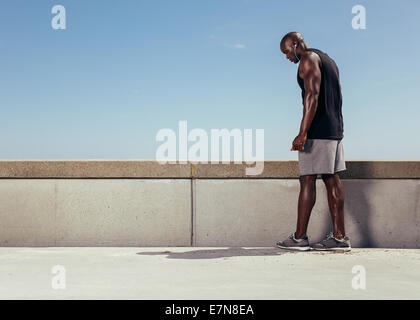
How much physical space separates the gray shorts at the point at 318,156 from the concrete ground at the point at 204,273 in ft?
2.64

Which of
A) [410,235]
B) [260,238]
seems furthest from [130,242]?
[410,235]

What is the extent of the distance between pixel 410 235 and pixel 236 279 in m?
2.77

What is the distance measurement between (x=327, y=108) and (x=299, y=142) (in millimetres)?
430

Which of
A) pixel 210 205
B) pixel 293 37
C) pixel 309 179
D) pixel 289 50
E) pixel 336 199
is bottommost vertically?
pixel 210 205

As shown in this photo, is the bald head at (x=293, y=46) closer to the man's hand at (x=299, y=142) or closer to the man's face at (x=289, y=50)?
the man's face at (x=289, y=50)

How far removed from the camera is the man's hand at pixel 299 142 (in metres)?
4.84

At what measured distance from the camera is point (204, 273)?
386 cm

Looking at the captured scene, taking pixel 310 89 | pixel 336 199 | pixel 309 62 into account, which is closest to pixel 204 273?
pixel 336 199

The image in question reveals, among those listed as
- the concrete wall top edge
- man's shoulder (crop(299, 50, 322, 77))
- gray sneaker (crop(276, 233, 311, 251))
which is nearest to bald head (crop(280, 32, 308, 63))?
man's shoulder (crop(299, 50, 322, 77))

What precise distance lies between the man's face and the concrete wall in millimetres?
1135

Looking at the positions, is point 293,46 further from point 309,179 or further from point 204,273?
point 204,273

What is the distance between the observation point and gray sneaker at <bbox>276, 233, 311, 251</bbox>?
5.02 meters

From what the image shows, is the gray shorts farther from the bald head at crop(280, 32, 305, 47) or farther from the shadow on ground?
the bald head at crop(280, 32, 305, 47)
